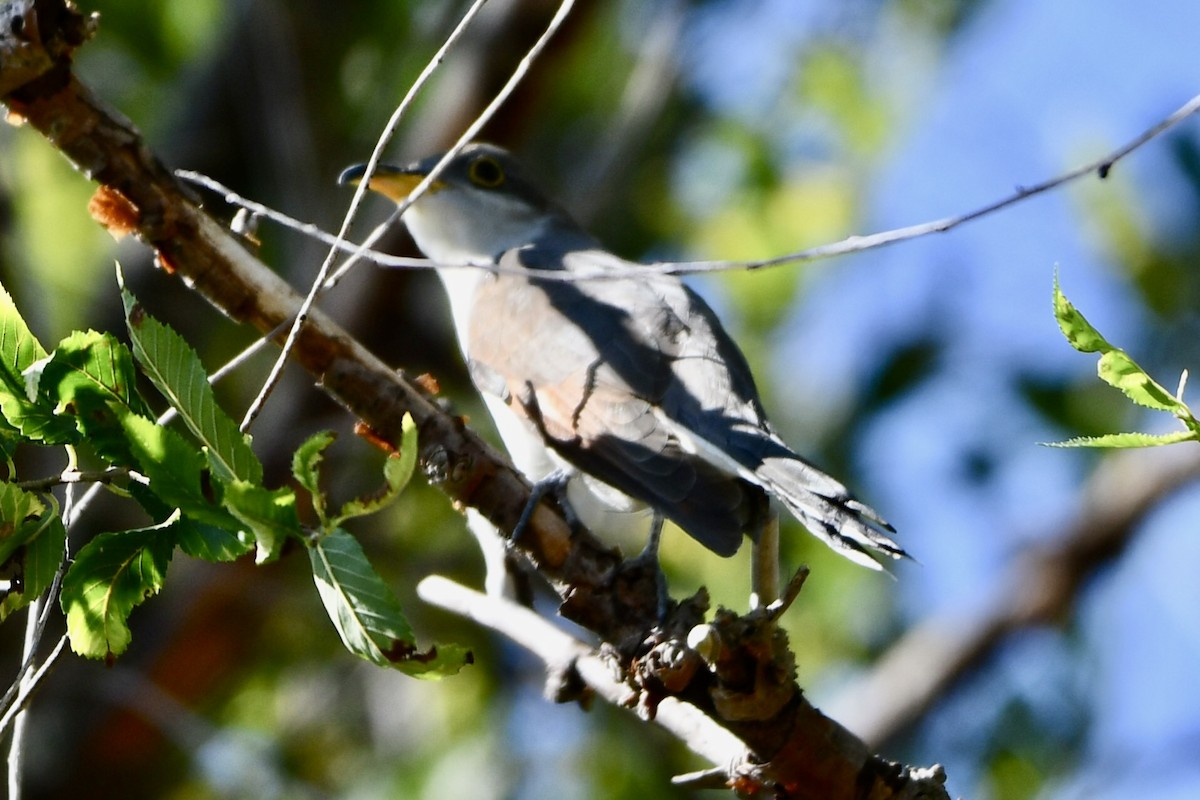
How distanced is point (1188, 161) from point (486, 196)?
325cm

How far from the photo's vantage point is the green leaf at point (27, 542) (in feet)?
6.23

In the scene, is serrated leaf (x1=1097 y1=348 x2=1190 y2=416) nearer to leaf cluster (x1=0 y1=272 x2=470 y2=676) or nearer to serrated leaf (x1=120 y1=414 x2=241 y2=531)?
leaf cluster (x1=0 y1=272 x2=470 y2=676)

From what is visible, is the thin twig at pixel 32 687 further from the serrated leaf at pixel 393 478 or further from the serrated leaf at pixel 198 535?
the serrated leaf at pixel 393 478

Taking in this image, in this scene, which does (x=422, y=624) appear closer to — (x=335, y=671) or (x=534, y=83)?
A: (x=335, y=671)

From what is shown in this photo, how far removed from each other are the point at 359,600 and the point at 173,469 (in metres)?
0.30

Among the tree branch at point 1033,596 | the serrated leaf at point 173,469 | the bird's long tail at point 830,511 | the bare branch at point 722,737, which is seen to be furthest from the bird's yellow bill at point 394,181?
the tree branch at point 1033,596

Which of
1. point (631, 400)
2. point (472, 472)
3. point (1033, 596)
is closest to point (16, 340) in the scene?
point (472, 472)

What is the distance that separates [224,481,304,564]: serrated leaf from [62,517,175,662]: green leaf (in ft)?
0.80

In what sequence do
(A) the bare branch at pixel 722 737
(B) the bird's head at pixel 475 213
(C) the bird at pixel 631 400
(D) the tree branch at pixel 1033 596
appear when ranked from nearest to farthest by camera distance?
(A) the bare branch at pixel 722 737, (C) the bird at pixel 631 400, (B) the bird's head at pixel 475 213, (D) the tree branch at pixel 1033 596

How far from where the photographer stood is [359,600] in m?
1.77

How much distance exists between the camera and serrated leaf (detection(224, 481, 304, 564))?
1667mm

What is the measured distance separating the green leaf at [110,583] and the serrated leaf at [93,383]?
0.40 ft

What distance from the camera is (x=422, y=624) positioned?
6.48 m

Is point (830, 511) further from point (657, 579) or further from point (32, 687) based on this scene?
point (32, 687)
